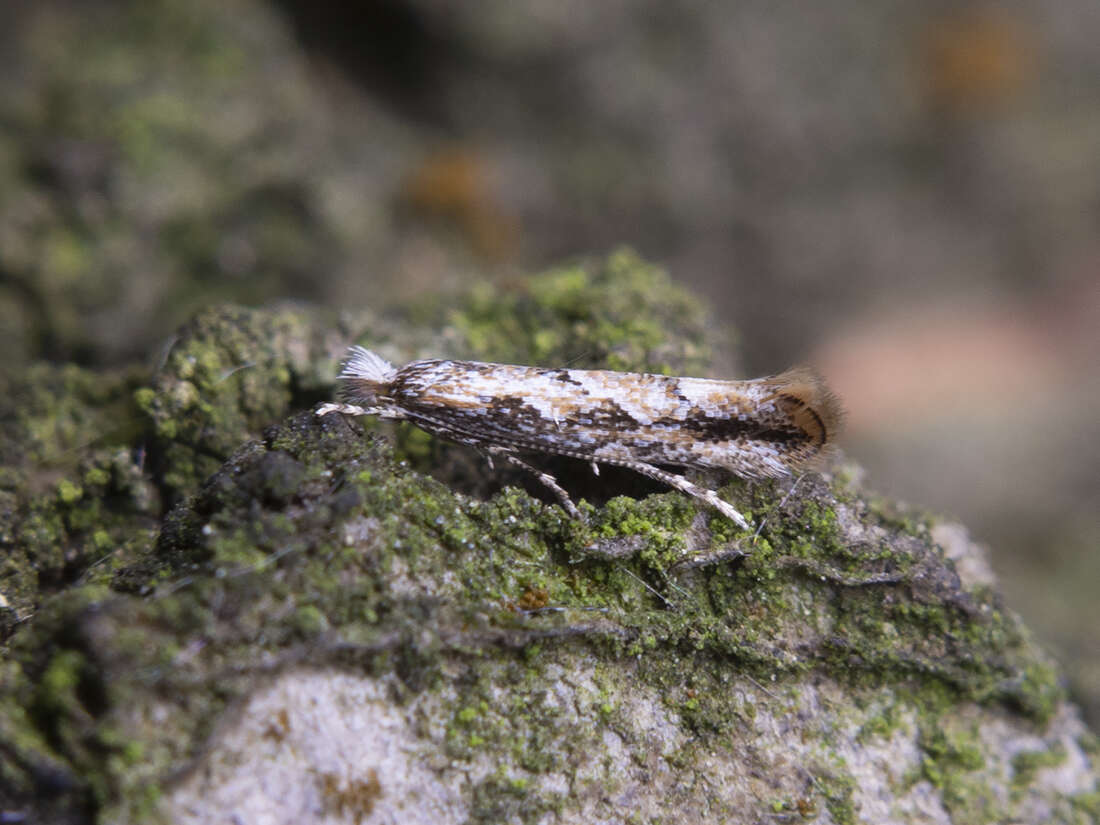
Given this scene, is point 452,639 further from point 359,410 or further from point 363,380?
point 363,380

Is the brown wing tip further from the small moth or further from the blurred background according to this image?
the blurred background

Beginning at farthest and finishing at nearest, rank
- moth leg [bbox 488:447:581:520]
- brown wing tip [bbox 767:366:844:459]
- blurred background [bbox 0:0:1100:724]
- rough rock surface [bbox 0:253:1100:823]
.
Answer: blurred background [bbox 0:0:1100:724]
brown wing tip [bbox 767:366:844:459]
moth leg [bbox 488:447:581:520]
rough rock surface [bbox 0:253:1100:823]

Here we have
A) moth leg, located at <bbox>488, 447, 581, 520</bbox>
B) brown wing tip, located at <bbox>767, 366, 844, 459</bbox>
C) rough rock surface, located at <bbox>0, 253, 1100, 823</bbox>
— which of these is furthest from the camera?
brown wing tip, located at <bbox>767, 366, 844, 459</bbox>

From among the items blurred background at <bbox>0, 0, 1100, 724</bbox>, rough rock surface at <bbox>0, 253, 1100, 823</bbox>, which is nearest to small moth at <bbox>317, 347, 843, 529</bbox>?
rough rock surface at <bbox>0, 253, 1100, 823</bbox>

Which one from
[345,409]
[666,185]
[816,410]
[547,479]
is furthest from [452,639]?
[666,185]

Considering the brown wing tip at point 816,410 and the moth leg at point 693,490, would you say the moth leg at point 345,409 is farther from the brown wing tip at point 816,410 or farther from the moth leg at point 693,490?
the brown wing tip at point 816,410

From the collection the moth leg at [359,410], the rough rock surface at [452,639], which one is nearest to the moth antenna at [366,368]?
the moth leg at [359,410]

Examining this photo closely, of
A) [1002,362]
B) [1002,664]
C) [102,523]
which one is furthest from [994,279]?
[102,523]
